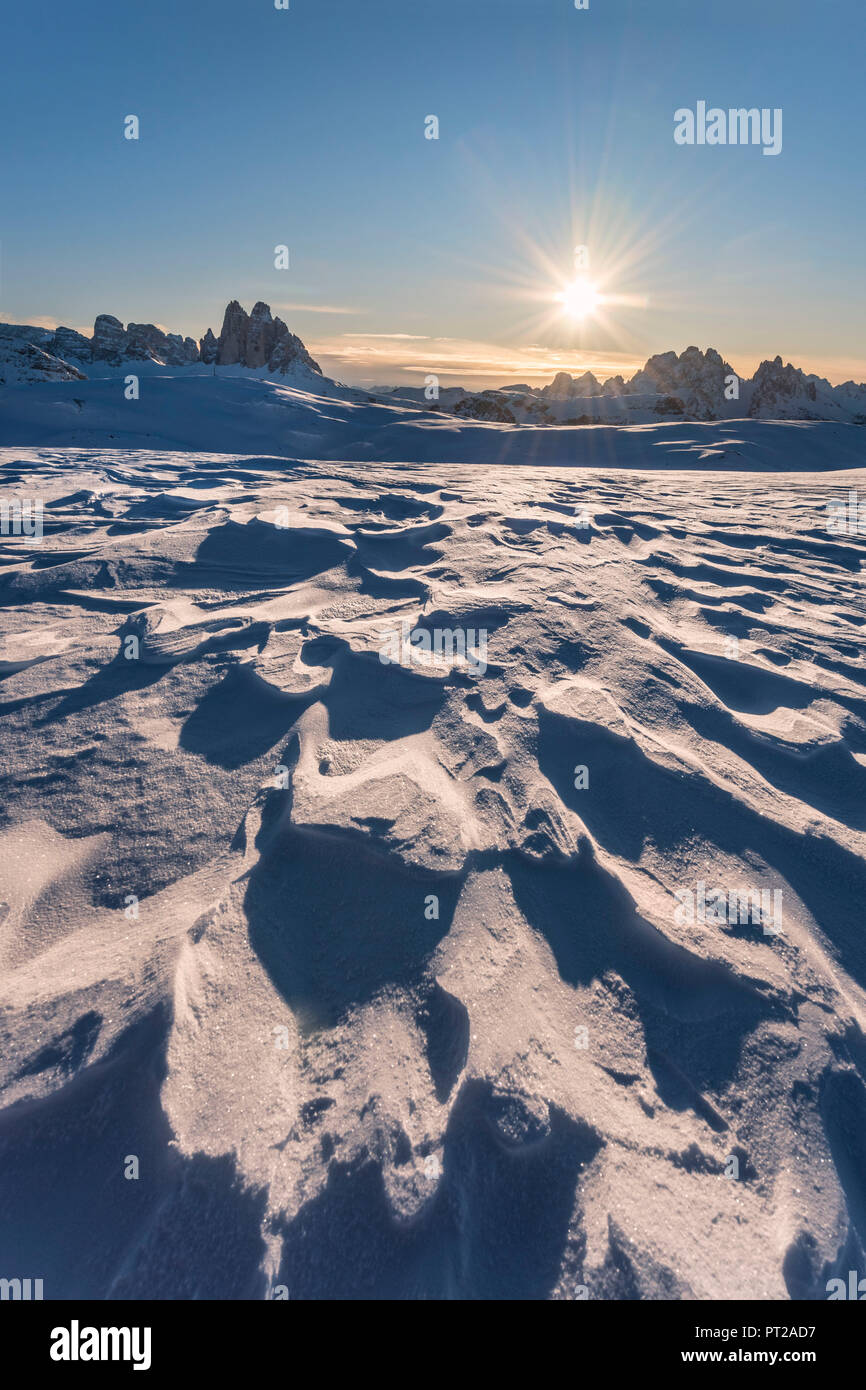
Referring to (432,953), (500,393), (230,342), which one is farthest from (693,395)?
(432,953)

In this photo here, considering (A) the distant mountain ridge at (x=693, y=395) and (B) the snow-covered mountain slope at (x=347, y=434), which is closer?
(B) the snow-covered mountain slope at (x=347, y=434)

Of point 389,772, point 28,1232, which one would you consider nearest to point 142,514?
point 389,772

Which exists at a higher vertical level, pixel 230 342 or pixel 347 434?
pixel 230 342

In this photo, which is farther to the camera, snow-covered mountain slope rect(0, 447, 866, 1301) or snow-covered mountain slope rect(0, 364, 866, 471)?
snow-covered mountain slope rect(0, 364, 866, 471)

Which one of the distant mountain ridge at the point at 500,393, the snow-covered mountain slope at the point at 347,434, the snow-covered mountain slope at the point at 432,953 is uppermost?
the distant mountain ridge at the point at 500,393

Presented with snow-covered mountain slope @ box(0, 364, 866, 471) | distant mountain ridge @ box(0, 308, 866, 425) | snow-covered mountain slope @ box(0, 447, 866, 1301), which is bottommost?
snow-covered mountain slope @ box(0, 447, 866, 1301)

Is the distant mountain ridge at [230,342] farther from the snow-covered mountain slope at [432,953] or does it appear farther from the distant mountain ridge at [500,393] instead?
the snow-covered mountain slope at [432,953]

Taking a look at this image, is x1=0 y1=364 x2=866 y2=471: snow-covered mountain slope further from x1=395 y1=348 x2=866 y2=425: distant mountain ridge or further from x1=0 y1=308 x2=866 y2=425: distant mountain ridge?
x1=395 y1=348 x2=866 y2=425: distant mountain ridge

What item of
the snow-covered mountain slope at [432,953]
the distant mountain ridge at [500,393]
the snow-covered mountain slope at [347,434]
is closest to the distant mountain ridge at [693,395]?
→ the distant mountain ridge at [500,393]

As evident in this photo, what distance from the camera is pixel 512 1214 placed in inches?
43.9

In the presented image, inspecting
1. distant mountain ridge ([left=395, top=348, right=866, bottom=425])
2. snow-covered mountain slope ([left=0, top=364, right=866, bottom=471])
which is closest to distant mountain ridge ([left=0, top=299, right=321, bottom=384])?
distant mountain ridge ([left=395, top=348, right=866, bottom=425])

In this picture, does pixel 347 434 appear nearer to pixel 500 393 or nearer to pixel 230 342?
pixel 230 342

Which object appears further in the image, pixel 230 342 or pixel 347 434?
pixel 230 342
